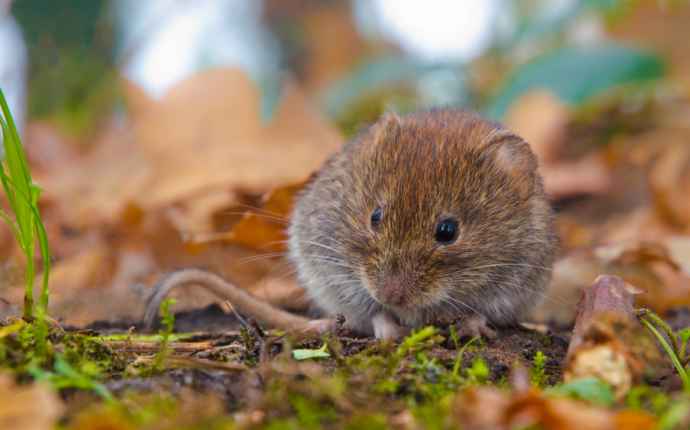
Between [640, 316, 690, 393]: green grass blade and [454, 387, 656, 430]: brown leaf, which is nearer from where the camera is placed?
[454, 387, 656, 430]: brown leaf

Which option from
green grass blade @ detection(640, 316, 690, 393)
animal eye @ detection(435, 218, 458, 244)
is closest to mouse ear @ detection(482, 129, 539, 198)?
animal eye @ detection(435, 218, 458, 244)

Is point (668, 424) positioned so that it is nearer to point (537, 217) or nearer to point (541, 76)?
point (537, 217)

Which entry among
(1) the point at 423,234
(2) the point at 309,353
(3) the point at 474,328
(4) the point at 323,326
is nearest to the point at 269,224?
(4) the point at 323,326

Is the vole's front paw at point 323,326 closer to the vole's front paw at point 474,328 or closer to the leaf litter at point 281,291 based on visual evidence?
the leaf litter at point 281,291

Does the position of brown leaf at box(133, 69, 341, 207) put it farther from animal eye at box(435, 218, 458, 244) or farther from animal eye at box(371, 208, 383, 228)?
animal eye at box(435, 218, 458, 244)

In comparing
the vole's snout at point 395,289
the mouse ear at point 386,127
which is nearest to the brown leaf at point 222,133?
the mouse ear at point 386,127

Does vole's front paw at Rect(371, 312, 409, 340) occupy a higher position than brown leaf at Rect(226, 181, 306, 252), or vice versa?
brown leaf at Rect(226, 181, 306, 252)

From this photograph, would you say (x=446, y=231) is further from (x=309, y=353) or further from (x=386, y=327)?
(x=309, y=353)
